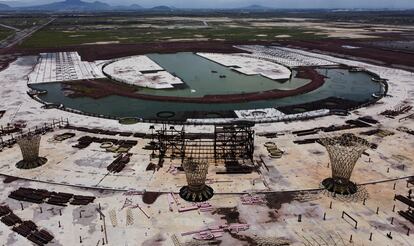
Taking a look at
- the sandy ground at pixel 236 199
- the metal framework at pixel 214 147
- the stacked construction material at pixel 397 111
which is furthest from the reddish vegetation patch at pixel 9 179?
the stacked construction material at pixel 397 111

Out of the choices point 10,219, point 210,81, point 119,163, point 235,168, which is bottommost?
point 10,219

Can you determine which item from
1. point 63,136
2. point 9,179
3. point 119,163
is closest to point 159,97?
point 63,136

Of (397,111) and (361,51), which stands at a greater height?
(361,51)

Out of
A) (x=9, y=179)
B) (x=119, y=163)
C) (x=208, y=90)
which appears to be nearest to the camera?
(x=9, y=179)

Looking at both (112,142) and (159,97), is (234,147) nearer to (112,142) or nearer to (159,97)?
(112,142)

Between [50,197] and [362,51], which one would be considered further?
[362,51]

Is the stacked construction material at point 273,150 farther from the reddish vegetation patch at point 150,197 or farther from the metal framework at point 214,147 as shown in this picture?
the reddish vegetation patch at point 150,197

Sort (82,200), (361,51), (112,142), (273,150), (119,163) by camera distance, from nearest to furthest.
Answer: (82,200) → (119,163) → (273,150) → (112,142) → (361,51)
